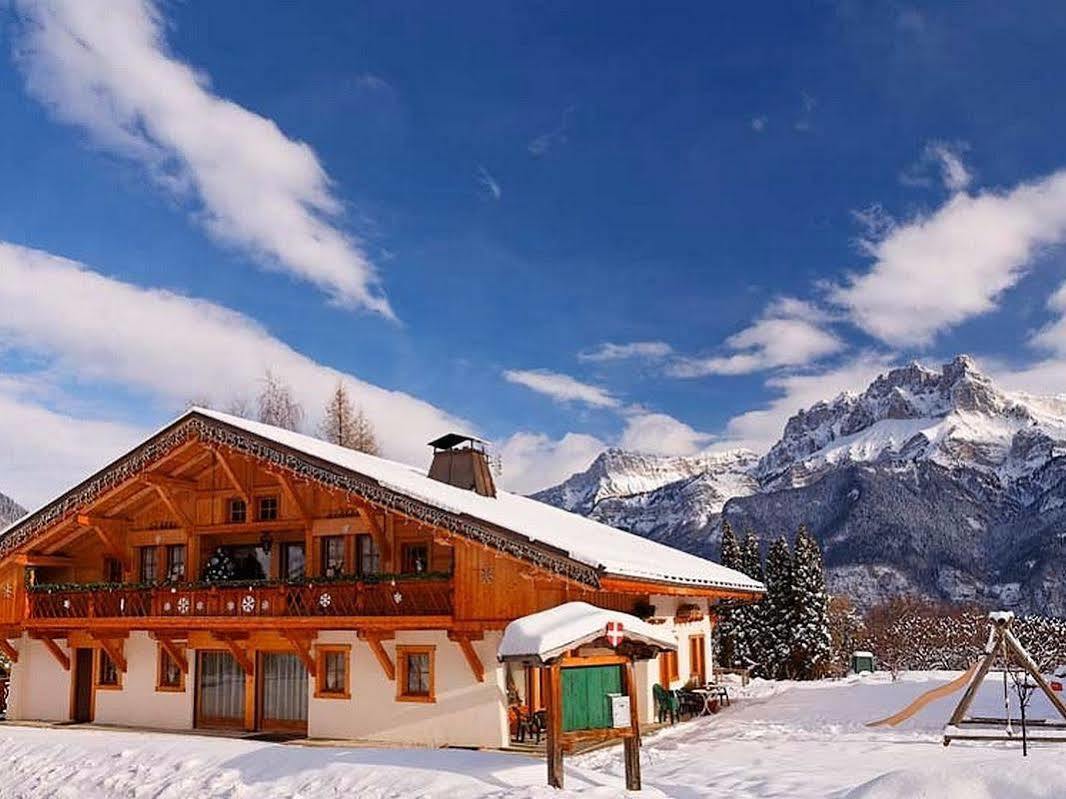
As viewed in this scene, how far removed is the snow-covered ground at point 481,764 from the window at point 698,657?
4550 millimetres

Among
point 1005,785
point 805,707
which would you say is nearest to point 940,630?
point 805,707

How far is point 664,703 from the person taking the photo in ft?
73.9

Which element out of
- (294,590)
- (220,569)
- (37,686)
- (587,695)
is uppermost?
(220,569)

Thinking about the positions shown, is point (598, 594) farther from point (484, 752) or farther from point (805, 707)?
point (805, 707)

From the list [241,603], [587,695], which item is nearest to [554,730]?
[587,695]

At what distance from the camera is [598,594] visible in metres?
20.2

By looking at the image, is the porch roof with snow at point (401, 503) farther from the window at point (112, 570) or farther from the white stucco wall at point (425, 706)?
the white stucco wall at point (425, 706)

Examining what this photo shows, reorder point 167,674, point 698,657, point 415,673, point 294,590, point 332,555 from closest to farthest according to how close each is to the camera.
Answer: point 415,673 < point 294,590 < point 332,555 < point 167,674 < point 698,657

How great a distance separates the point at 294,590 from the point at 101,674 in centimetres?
704

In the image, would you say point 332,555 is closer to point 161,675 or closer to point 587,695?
point 161,675

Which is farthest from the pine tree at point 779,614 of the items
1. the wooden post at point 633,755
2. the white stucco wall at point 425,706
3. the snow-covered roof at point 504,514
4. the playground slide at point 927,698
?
the wooden post at point 633,755

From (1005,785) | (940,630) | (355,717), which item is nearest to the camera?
(1005,785)

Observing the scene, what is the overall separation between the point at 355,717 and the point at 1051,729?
1385cm

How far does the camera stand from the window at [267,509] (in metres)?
23.6
